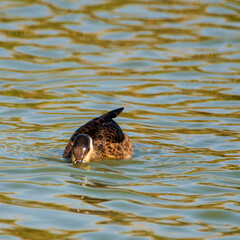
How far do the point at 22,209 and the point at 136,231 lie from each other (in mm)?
1424

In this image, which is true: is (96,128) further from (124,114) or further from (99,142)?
(124,114)

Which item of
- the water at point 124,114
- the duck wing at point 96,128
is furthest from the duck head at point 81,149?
the duck wing at point 96,128

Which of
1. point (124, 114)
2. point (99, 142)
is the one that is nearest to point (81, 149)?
point (99, 142)

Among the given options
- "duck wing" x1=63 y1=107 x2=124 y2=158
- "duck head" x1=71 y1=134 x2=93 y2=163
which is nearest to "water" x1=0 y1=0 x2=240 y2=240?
"duck head" x1=71 y1=134 x2=93 y2=163

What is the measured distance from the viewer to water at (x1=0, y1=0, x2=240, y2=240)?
26.0 feet

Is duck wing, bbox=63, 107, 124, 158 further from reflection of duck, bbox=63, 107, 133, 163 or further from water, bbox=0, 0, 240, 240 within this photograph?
water, bbox=0, 0, 240, 240

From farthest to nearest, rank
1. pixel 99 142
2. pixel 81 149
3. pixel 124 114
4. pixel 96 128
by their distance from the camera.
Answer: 1. pixel 124 114
2. pixel 96 128
3. pixel 99 142
4. pixel 81 149

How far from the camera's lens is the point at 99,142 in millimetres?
10523

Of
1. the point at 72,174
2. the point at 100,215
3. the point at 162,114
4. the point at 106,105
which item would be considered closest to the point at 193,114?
the point at 162,114

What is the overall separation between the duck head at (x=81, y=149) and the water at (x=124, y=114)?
0.42 feet

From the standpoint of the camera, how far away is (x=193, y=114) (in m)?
13.3

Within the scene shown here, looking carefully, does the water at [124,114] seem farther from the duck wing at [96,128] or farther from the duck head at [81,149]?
the duck wing at [96,128]

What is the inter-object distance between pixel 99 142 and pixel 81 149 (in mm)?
646

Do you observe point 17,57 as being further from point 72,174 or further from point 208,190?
point 208,190
